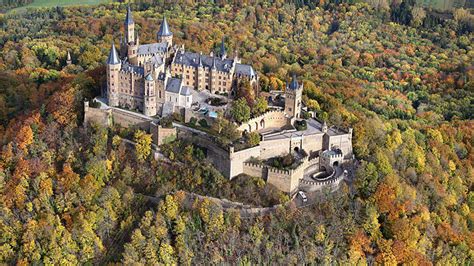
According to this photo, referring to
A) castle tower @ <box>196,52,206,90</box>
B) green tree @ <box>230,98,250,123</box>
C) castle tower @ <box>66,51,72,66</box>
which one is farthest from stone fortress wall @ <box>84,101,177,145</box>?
castle tower @ <box>66,51,72,66</box>

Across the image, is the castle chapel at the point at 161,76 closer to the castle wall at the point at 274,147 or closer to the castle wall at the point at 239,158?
the castle wall at the point at 274,147

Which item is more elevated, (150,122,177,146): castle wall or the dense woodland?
(150,122,177,146): castle wall

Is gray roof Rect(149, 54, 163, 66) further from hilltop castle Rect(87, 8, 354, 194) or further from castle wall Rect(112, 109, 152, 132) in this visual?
castle wall Rect(112, 109, 152, 132)

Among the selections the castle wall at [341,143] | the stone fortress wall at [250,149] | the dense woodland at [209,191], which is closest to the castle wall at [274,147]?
the stone fortress wall at [250,149]

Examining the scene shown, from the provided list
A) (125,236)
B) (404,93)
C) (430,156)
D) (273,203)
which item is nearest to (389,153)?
(430,156)

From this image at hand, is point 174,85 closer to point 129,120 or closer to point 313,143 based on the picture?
point 129,120

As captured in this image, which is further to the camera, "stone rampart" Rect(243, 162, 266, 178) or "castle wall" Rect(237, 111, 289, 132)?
"castle wall" Rect(237, 111, 289, 132)

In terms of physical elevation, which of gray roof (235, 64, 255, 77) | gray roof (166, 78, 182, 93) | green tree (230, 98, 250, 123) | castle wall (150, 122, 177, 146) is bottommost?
castle wall (150, 122, 177, 146)

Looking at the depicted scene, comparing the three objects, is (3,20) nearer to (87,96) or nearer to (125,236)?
(87,96)
